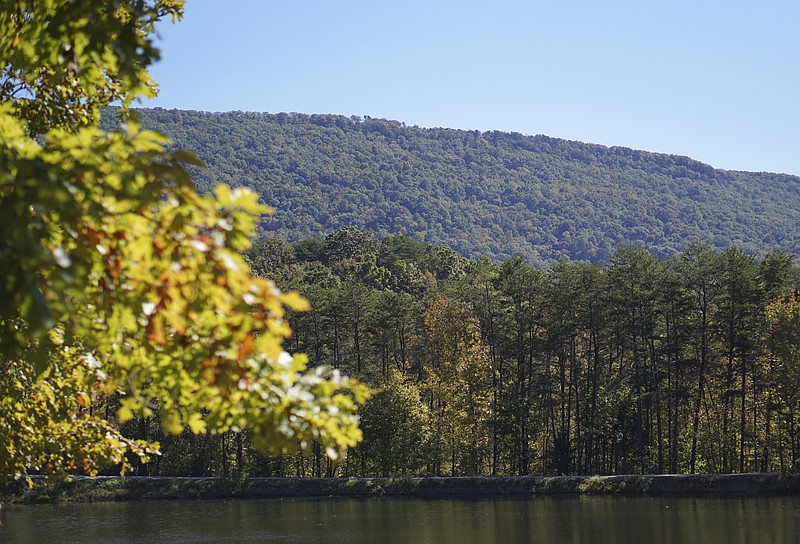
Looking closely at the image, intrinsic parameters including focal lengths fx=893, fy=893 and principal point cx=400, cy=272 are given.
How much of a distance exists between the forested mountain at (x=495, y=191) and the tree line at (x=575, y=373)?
82361 millimetres

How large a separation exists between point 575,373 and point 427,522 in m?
16.1

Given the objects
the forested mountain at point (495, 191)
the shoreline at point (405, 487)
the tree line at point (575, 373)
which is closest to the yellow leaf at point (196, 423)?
the shoreline at point (405, 487)

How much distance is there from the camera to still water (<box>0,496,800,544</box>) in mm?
26847

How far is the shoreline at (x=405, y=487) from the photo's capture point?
1500 inches

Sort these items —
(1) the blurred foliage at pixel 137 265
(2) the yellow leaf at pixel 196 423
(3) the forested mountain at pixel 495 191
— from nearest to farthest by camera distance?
(1) the blurred foliage at pixel 137 265
(2) the yellow leaf at pixel 196 423
(3) the forested mountain at pixel 495 191

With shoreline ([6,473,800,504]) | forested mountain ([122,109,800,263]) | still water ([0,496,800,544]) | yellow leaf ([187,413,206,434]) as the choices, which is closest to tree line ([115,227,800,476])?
shoreline ([6,473,800,504])

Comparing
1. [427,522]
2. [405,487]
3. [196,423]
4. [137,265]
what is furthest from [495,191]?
[137,265]

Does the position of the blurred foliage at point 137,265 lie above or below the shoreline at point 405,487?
above

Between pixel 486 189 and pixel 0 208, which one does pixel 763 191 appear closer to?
pixel 486 189

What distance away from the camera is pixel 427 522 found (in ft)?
105

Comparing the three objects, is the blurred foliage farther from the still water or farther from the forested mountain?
the forested mountain

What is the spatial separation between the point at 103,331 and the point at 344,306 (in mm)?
47475

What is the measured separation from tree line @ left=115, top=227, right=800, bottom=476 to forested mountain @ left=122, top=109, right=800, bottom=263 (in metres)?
82.4

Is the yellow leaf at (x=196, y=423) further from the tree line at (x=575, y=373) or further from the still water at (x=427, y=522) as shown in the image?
the tree line at (x=575, y=373)
